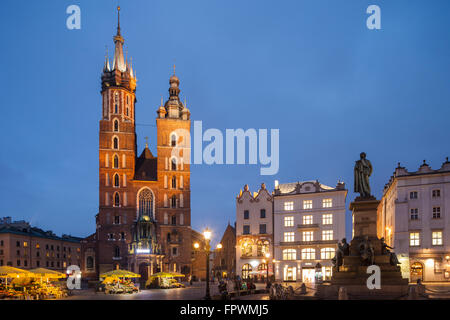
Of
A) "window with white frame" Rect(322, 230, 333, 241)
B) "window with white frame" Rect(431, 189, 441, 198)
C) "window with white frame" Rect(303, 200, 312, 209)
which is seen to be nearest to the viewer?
"window with white frame" Rect(431, 189, 441, 198)

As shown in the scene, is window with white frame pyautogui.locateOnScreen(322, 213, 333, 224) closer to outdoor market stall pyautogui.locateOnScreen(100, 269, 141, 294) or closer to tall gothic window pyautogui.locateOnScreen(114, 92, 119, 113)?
outdoor market stall pyautogui.locateOnScreen(100, 269, 141, 294)

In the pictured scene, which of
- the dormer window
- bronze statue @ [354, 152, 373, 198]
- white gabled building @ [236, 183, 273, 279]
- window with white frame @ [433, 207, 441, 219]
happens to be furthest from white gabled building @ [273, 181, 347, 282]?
bronze statue @ [354, 152, 373, 198]

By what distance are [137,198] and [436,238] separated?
49406 mm

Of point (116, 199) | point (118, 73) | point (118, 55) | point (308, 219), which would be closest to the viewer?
point (308, 219)

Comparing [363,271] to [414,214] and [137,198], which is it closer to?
[414,214]

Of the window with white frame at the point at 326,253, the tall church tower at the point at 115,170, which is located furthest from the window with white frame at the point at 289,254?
the tall church tower at the point at 115,170

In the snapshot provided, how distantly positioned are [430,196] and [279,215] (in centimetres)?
2226

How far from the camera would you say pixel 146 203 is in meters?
79.8

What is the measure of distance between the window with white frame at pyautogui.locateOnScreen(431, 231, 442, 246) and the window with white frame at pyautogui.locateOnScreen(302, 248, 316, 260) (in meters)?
17.2

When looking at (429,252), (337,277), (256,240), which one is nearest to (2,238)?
(256,240)

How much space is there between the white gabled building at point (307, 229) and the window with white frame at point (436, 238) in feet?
45.1

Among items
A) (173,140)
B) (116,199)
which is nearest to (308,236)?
(173,140)

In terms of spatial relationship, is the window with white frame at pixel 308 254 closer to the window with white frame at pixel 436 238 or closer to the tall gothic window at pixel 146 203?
the window with white frame at pixel 436 238

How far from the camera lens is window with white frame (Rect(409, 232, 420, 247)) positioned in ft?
163
